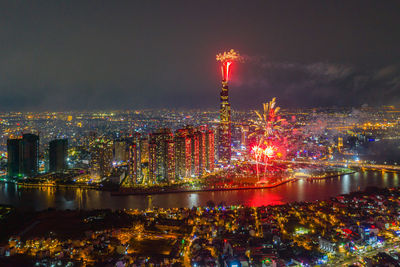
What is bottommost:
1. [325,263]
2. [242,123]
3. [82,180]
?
[325,263]

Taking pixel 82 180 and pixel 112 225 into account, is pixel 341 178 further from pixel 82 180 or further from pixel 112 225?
pixel 82 180

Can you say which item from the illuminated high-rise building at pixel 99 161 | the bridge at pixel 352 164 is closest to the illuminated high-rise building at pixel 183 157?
the illuminated high-rise building at pixel 99 161

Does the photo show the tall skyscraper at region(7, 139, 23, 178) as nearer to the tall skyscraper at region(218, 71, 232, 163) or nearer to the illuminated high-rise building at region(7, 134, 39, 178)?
the illuminated high-rise building at region(7, 134, 39, 178)

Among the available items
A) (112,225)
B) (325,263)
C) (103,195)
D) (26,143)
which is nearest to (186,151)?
(103,195)

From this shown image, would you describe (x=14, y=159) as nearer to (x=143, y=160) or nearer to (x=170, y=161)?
(x=143, y=160)

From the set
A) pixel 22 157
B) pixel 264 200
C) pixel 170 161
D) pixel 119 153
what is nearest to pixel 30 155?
pixel 22 157

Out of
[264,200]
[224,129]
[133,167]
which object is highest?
[224,129]

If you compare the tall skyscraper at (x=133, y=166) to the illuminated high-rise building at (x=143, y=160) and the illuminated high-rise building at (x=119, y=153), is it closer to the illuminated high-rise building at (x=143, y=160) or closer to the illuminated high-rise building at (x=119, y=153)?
the illuminated high-rise building at (x=143, y=160)
